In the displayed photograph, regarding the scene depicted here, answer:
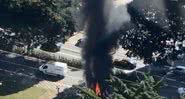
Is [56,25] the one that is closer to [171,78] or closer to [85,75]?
[85,75]

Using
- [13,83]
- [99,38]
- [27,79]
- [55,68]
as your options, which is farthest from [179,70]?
[13,83]

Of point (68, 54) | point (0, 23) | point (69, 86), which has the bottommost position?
point (69, 86)

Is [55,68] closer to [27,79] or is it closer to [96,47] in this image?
[27,79]

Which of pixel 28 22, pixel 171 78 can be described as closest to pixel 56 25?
pixel 28 22

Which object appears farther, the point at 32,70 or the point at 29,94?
the point at 32,70

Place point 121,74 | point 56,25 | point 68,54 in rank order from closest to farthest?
point 121,74 < point 56,25 < point 68,54

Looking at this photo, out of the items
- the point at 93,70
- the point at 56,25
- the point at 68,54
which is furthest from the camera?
the point at 68,54
